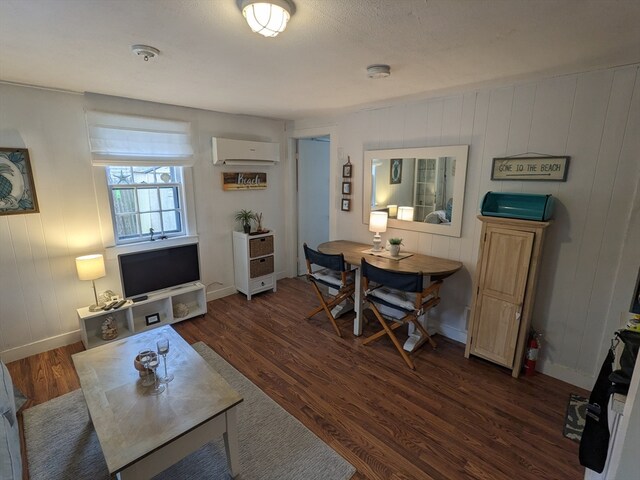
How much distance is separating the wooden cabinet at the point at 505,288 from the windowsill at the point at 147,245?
9.90 feet

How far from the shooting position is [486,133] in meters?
2.68

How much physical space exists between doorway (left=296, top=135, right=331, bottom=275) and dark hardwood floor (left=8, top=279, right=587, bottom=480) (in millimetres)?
1749

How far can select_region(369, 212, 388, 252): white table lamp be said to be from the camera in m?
3.31

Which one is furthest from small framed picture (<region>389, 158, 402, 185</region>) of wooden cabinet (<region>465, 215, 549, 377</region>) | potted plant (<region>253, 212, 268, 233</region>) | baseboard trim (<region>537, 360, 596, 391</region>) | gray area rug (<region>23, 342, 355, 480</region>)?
gray area rug (<region>23, 342, 355, 480</region>)

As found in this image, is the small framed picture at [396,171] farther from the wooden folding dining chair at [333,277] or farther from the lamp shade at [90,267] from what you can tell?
the lamp shade at [90,267]

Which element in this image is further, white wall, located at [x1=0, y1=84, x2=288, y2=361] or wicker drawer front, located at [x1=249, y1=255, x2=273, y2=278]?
wicker drawer front, located at [x1=249, y1=255, x2=273, y2=278]

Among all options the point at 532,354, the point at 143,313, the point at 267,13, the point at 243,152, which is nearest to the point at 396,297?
the point at 532,354

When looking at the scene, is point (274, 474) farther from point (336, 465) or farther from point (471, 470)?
point (471, 470)

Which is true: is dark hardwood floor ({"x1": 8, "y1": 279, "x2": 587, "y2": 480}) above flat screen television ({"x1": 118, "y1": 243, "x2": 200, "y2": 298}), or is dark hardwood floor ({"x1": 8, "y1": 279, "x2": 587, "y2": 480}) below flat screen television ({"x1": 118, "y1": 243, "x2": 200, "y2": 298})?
below

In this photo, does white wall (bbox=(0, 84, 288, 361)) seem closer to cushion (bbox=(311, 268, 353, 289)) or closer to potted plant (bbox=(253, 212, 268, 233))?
potted plant (bbox=(253, 212, 268, 233))

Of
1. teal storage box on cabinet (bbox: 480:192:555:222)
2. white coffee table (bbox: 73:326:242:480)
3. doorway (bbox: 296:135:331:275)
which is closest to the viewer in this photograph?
white coffee table (bbox: 73:326:242:480)

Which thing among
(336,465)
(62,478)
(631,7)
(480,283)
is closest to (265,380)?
(336,465)

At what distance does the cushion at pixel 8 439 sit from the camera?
1357 mm

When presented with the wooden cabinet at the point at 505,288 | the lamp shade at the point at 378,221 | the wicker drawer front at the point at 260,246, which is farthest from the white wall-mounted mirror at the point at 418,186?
the wicker drawer front at the point at 260,246
